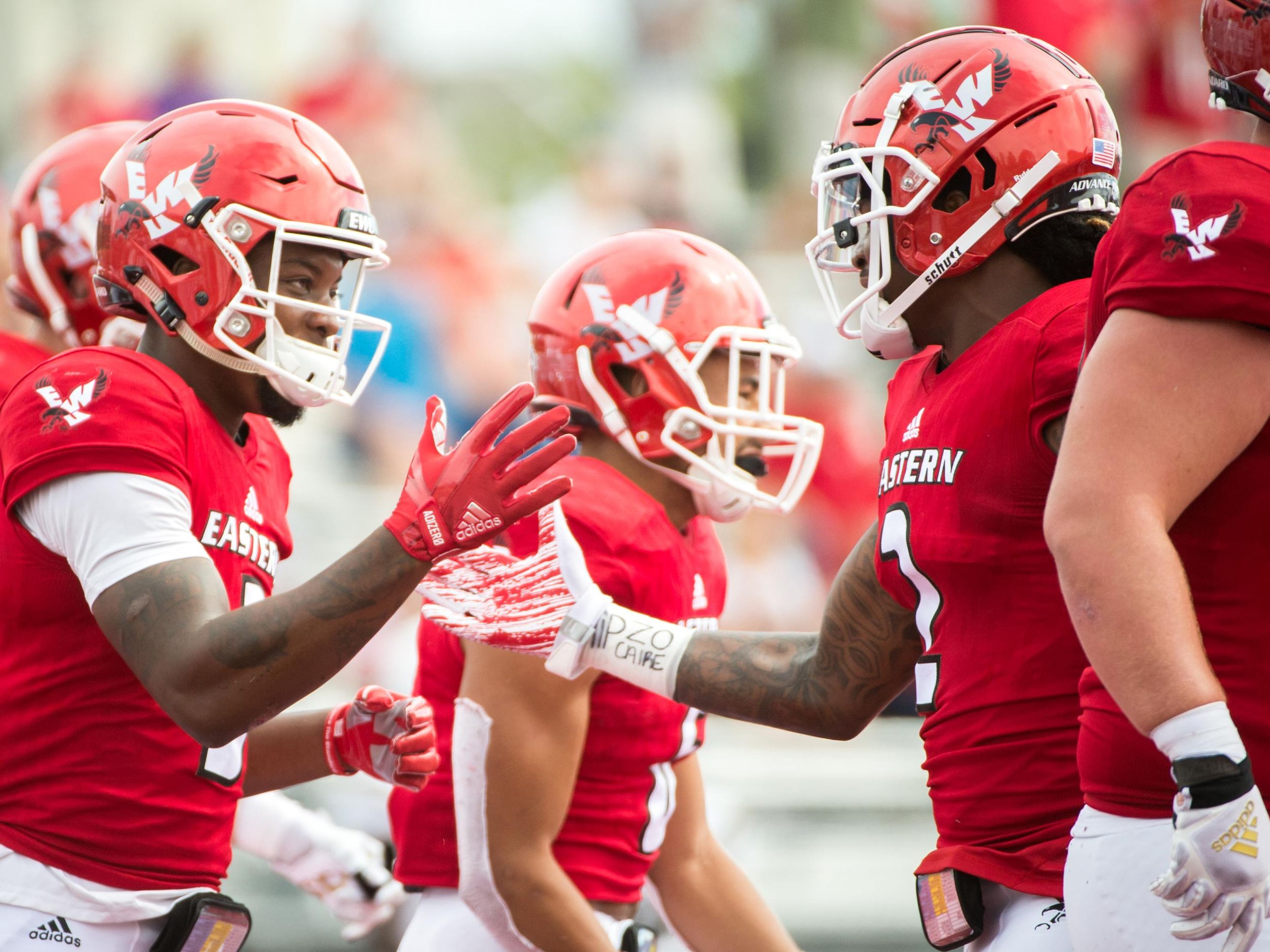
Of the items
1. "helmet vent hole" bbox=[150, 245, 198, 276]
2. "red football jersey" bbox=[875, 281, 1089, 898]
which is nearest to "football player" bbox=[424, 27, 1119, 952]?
"red football jersey" bbox=[875, 281, 1089, 898]

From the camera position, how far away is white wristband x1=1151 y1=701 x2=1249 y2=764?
1.87 m

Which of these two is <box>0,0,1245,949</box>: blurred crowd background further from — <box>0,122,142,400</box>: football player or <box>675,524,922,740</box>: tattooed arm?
<box>675,524,922,740</box>: tattooed arm

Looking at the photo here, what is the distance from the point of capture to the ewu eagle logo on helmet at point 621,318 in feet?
12.0

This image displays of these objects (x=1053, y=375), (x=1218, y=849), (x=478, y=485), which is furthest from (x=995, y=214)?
(x=1218, y=849)

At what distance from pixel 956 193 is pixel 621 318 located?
1126 mm

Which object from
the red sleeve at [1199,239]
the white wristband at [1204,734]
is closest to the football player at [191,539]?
the red sleeve at [1199,239]

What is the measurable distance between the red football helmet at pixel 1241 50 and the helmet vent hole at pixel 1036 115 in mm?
476

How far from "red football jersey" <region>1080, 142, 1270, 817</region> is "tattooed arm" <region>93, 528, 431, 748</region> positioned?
115cm

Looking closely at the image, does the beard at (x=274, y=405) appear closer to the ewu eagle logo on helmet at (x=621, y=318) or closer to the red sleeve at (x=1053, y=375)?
the ewu eagle logo on helmet at (x=621, y=318)

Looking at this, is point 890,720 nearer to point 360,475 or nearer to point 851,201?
point 360,475

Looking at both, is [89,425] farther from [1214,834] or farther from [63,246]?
[63,246]

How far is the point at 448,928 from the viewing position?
134 inches

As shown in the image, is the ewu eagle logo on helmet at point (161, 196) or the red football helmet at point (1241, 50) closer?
the red football helmet at point (1241, 50)

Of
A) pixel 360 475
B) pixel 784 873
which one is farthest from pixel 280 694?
pixel 360 475
